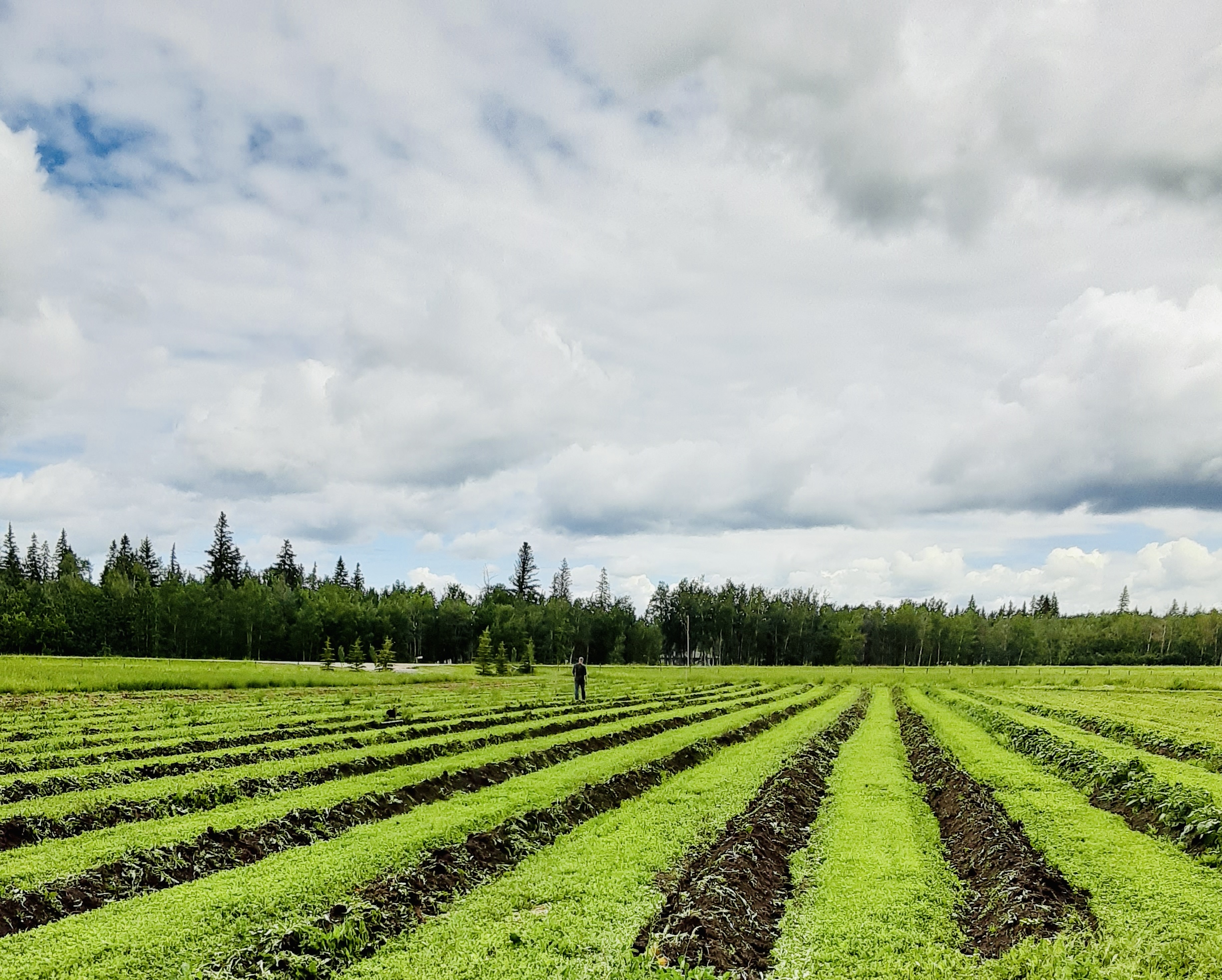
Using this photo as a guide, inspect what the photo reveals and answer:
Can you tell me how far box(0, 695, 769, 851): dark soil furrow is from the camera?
13.3 meters

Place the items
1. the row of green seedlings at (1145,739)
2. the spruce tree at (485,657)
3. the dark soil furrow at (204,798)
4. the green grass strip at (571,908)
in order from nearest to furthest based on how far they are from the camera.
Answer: the green grass strip at (571,908), the dark soil furrow at (204,798), the row of green seedlings at (1145,739), the spruce tree at (485,657)

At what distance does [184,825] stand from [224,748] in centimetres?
978

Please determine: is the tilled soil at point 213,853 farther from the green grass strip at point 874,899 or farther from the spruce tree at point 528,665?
the spruce tree at point 528,665

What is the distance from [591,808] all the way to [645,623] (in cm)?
13857

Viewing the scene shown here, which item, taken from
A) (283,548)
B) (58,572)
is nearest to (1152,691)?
(283,548)

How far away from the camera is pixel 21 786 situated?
16281 mm

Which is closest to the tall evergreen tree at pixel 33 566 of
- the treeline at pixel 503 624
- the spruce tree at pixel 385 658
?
the treeline at pixel 503 624

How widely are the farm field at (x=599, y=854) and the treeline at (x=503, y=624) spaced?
275 ft

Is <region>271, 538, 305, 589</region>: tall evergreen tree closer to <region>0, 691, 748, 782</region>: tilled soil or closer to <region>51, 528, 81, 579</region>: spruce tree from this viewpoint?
<region>51, 528, 81, 579</region>: spruce tree

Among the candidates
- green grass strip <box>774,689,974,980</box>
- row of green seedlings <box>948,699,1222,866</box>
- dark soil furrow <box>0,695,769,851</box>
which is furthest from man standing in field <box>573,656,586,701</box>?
green grass strip <box>774,689,974,980</box>

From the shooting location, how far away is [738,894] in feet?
34.2

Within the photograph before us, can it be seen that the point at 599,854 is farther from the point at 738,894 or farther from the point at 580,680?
the point at 580,680

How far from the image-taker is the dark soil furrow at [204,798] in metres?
13.3

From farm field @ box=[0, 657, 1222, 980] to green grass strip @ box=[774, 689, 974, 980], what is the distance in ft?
0.17
